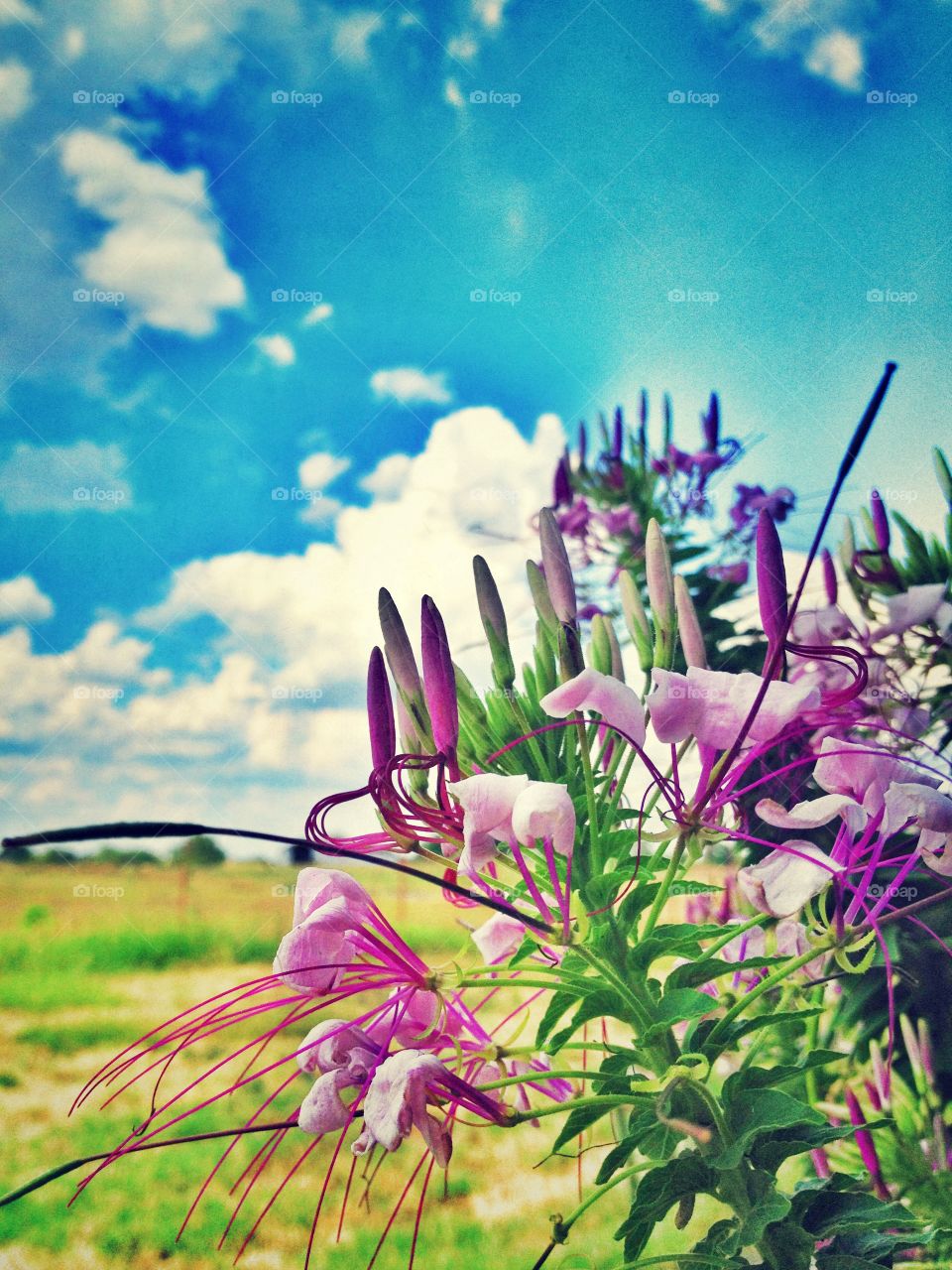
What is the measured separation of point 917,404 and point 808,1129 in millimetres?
897

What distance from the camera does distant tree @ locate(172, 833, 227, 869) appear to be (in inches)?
52.1

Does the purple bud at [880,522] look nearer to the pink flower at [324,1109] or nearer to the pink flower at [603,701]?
the pink flower at [603,701]

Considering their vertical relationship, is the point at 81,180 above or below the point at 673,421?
above

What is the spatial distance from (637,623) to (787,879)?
8.2 inches

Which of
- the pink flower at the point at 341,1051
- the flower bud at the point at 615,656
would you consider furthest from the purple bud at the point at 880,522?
the pink flower at the point at 341,1051

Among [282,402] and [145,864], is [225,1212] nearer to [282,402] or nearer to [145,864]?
[145,864]

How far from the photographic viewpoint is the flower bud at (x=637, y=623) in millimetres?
566

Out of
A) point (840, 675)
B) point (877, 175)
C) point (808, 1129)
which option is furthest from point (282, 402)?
point (808, 1129)

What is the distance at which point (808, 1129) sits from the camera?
46 centimetres
